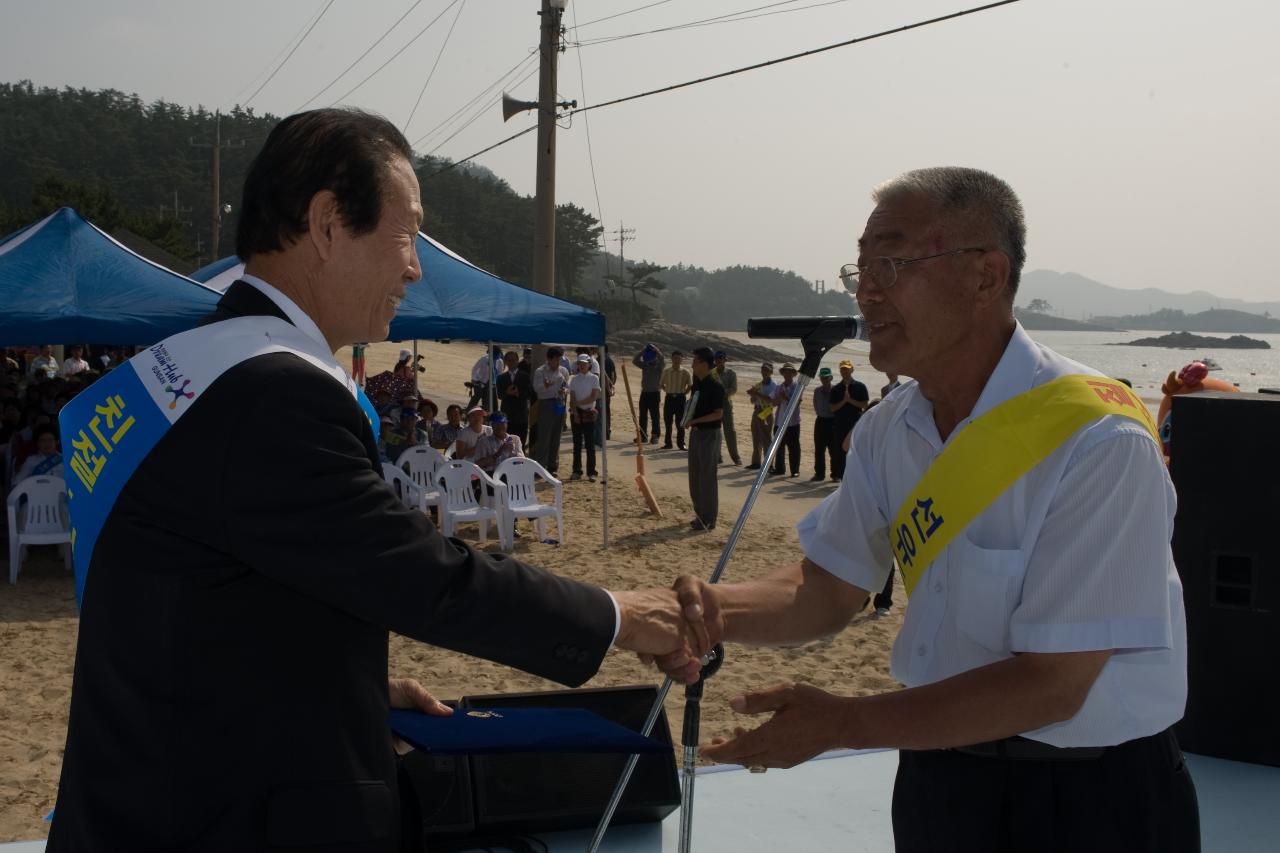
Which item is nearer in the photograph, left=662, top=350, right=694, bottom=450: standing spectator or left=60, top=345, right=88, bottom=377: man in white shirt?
left=662, top=350, right=694, bottom=450: standing spectator

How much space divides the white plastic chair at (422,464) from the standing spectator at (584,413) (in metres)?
4.24

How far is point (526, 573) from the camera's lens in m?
1.83

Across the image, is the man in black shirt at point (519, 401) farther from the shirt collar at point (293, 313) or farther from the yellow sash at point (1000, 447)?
the shirt collar at point (293, 313)

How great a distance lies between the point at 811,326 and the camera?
2504mm

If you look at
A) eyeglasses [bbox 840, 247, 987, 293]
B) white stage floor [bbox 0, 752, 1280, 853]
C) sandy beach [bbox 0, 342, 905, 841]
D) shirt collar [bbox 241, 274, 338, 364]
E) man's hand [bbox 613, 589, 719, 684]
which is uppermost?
eyeglasses [bbox 840, 247, 987, 293]

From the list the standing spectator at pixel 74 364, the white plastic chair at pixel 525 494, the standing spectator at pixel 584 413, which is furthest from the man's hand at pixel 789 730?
the standing spectator at pixel 74 364

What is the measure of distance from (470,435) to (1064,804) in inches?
428

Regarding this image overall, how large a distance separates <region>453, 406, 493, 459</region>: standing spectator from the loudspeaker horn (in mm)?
10145

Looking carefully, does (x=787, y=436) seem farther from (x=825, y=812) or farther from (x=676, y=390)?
(x=825, y=812)

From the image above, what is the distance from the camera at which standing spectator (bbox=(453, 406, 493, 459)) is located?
12438mm

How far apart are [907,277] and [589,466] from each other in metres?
15.2

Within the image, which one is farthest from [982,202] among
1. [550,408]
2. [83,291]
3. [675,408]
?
[675,408]

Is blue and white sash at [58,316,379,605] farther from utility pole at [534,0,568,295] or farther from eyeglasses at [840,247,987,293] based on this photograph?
utility pole at [534,0,568,295]

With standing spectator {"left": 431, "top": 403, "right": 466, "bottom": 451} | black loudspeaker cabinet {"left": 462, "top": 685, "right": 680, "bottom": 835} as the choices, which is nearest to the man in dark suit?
black loudspeaker cabinet {"left": 462, "top": 685, "right": 680, "bottom": 835}
